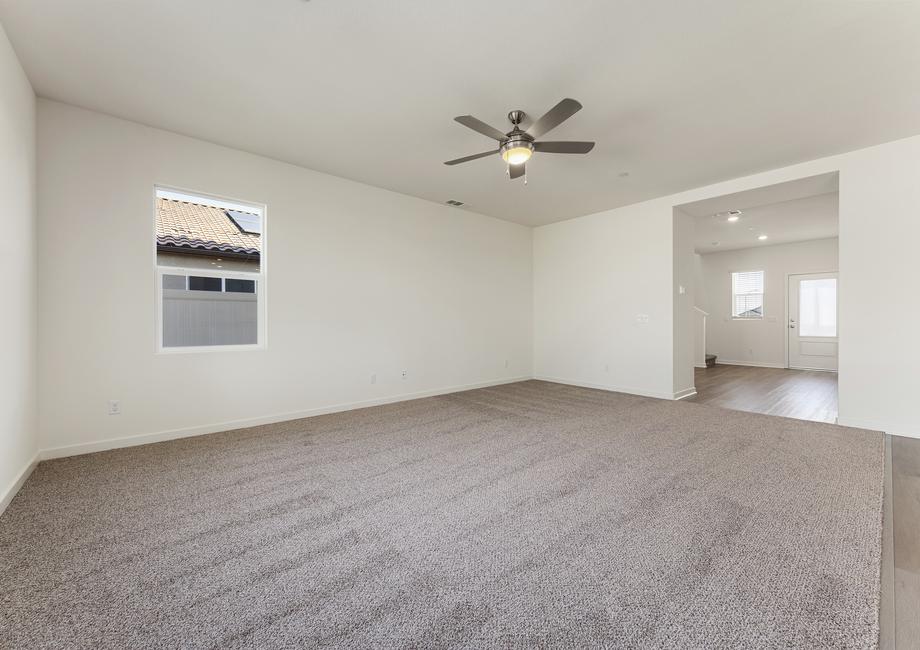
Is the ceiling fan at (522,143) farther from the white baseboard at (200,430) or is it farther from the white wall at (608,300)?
the white baseboard at (200,430)

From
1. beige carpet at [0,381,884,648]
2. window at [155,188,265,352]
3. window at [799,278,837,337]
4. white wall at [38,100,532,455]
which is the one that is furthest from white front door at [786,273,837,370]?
window at [155,188,265,352]

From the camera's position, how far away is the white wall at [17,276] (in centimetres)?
232

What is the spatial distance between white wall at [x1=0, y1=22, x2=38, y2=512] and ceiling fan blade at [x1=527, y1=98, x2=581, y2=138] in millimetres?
3271

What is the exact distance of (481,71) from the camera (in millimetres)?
2664

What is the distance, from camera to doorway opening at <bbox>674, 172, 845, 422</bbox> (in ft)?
17.0

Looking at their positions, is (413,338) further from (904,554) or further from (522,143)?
(904,554)

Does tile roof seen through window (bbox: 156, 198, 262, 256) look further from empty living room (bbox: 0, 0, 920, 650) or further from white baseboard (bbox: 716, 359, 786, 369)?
white baseboard (bbox: 716, 359, 786, 369)

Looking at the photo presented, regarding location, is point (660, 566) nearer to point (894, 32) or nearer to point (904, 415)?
point (894, 32)

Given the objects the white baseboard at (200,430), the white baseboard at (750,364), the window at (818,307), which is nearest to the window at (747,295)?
the window at (818,307)

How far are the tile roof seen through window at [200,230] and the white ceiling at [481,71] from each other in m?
0.69

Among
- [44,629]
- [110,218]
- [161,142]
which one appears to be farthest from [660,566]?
[161,142]

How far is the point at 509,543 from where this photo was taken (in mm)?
1941

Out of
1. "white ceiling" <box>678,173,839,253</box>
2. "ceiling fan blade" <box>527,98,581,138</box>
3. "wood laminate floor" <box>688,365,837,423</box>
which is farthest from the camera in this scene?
"wood laminate floor" <box>688,365,837,423</box>

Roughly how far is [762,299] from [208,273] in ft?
34.5
